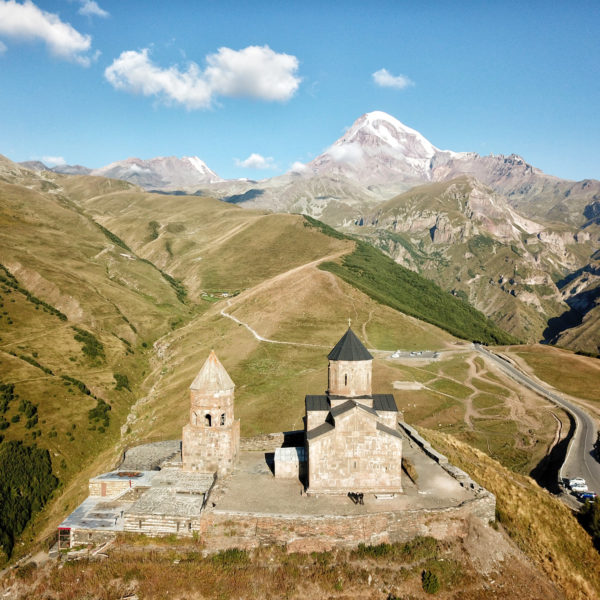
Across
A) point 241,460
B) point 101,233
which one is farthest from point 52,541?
point 101,233

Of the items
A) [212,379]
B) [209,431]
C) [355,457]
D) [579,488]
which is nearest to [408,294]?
[579,488]

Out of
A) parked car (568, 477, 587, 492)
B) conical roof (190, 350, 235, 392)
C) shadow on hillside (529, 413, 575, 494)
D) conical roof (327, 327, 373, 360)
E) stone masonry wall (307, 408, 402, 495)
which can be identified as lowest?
shadow on hillside (529, 413, 575, 494)

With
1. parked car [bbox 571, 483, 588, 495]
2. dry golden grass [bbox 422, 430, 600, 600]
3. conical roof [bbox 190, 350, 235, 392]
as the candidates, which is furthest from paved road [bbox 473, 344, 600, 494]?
conical roof [bbox 190, 350, 235, 392]

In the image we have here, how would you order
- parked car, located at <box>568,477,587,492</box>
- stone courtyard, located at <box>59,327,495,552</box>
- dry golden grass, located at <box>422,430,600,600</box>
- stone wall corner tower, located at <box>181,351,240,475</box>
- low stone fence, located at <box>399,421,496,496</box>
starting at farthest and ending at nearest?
parked car, located at <box>568,477,587,492</box>
stone wall corner tower, located at <box>181,351,240,475</box>
low stone fence, located at <box>399,421,496,496</box>
stone courtyard, located at <box>59,327,495,552</box>
dry golden grass, located at <box>422,430,600,600</box>

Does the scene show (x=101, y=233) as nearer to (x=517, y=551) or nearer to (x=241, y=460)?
(x=241, y=460)

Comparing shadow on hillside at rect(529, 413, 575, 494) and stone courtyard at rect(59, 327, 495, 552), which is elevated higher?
stone courtyard at rect(59, 327, 495, 552)

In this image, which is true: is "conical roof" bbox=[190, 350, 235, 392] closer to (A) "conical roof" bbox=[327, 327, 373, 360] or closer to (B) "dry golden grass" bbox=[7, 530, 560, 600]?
(A) "conical roof" bbox=[327, 327, 373, 360]

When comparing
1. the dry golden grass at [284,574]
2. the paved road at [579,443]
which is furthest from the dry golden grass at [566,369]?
the dry golden grass at [284,574]
